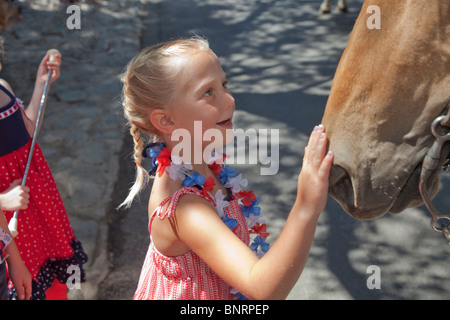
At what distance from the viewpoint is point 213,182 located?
171 cm

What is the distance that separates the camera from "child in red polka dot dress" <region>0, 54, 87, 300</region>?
94.7 inches

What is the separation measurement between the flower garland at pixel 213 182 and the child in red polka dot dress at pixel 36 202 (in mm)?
965

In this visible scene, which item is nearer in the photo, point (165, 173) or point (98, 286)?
point (165, 173)

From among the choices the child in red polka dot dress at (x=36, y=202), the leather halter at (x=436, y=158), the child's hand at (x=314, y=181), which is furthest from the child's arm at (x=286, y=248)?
the child in red polka dot dress at (x=36, y=202)

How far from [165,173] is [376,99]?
73cm

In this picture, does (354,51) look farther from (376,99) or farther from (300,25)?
(300,25)

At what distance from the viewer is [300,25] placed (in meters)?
7.66

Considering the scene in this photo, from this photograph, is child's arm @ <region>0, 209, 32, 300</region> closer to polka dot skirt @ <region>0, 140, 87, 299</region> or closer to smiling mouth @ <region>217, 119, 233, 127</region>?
polka dot skirt @ <region>0, 140, 87, 299</region>

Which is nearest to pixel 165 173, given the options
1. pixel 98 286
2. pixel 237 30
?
pixel 98 286

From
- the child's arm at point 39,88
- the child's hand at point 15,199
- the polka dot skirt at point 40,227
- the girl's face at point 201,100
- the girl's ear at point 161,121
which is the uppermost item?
the girl's face at point 201,100

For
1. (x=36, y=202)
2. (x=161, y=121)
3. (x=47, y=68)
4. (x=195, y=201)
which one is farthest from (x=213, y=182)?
(x=47, y=68)

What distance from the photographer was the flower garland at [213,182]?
5.49 feet

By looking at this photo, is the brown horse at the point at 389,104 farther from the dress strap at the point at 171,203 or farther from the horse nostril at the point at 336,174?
the dress strap at the point at 171,203

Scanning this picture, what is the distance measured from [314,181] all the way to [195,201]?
0.43m
